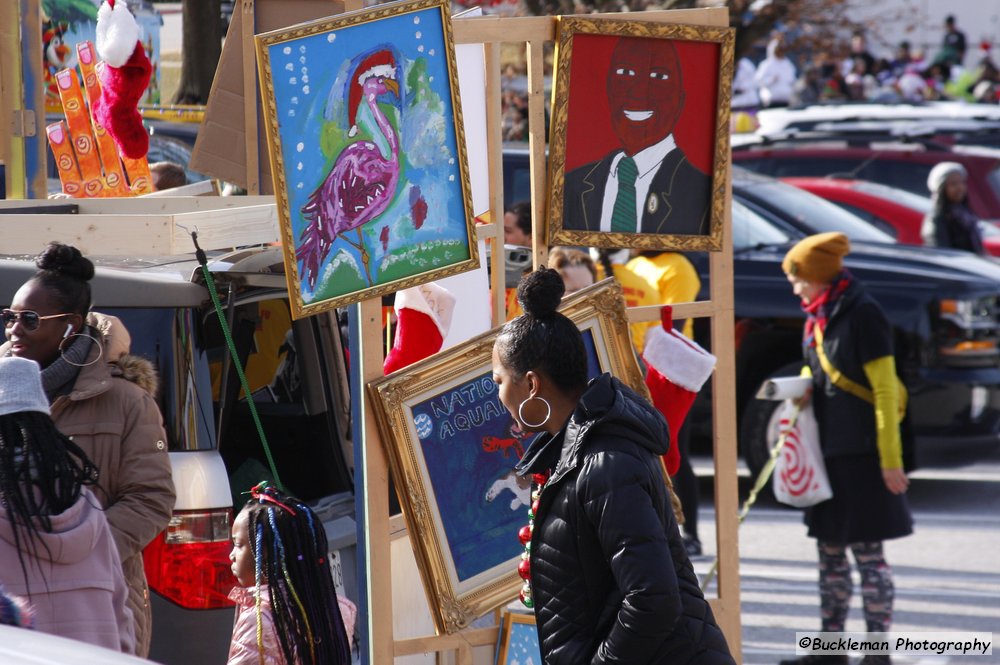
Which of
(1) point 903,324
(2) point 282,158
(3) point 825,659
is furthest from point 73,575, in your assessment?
(1) point 903,324

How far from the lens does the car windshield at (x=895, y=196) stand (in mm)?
12727

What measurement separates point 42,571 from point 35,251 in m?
1.10

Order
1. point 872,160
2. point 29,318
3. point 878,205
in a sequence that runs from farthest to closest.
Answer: point 872,160
point 878,205
point 29,318

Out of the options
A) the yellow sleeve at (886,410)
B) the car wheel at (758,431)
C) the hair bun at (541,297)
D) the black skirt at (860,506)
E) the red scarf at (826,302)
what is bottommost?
the car wheel at (758,431)

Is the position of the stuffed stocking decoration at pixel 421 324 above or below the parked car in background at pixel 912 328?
above

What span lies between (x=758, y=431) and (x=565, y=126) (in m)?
5.17

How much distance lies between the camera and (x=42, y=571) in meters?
3.08

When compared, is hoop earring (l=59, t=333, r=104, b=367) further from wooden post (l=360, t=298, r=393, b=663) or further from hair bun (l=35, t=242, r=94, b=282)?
wooden post (l=360, t=298, r=393, b=663)

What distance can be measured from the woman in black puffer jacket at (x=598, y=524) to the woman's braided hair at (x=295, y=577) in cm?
66

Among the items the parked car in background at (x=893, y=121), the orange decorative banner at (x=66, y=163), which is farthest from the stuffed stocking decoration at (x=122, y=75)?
the parked car in background at (x=893, y=121)

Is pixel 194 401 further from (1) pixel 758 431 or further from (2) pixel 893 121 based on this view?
(2) pixel 893 121

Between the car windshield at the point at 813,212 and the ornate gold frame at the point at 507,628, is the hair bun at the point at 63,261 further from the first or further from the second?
the car windshield at the point at 813,212

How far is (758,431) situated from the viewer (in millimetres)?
9133

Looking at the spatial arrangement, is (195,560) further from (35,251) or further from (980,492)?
(980,492)
